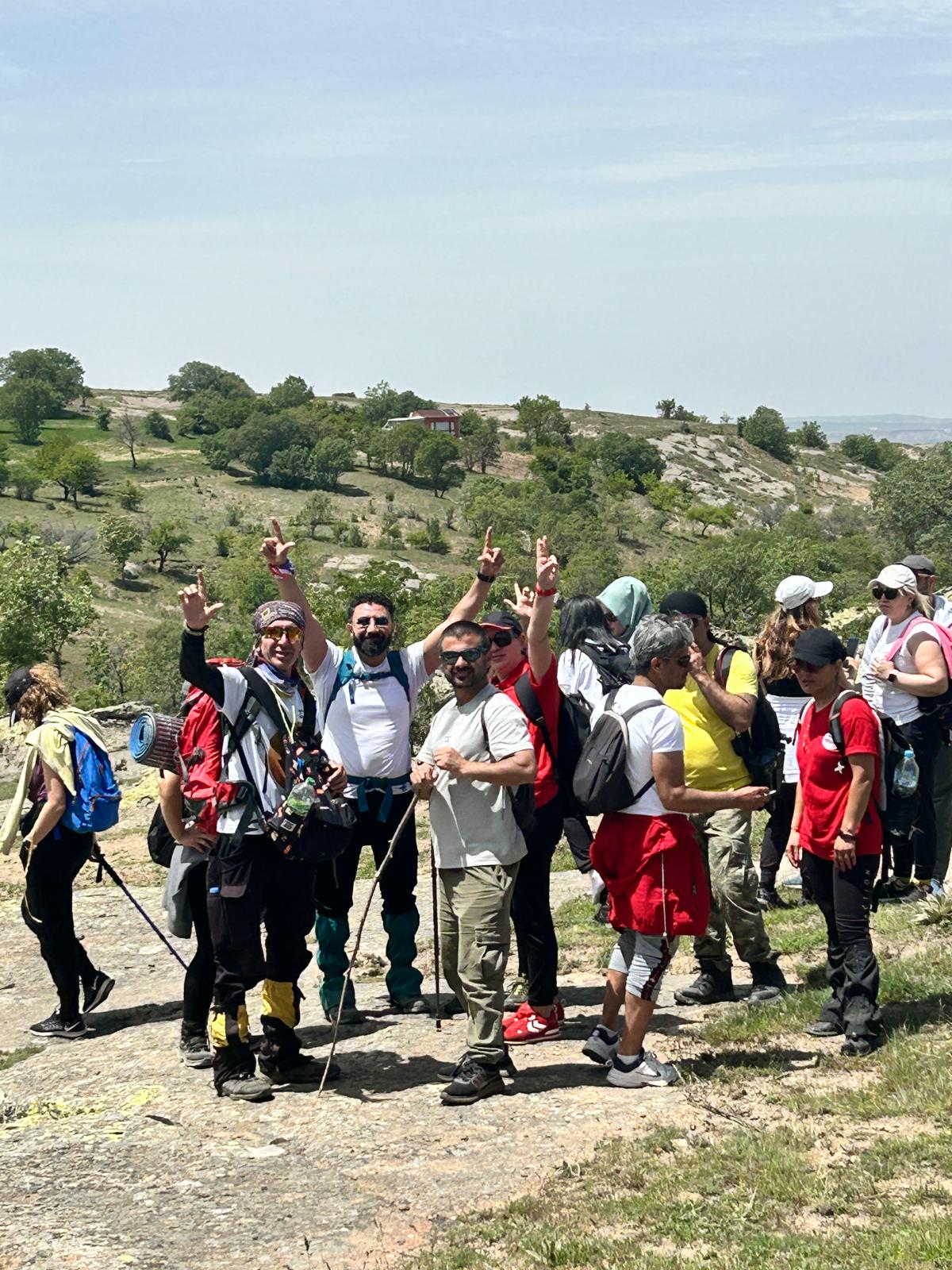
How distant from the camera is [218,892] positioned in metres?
6.08

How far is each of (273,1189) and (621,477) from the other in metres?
127

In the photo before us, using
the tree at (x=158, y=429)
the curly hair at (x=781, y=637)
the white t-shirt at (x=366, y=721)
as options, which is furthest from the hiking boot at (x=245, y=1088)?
the tree at (x=158, y=429)

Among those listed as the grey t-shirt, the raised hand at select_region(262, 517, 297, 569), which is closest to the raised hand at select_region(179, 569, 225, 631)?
the raised hand at select_region(262, 517, 297, 569)

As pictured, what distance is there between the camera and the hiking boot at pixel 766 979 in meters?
7.11

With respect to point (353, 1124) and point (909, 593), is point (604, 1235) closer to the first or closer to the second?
point (353, 1124)

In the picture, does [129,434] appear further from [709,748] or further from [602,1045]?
[602,1045]

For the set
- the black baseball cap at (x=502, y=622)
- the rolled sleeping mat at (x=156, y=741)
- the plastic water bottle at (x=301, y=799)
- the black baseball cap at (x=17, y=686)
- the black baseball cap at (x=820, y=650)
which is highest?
the black baseball cap at (x=502, y=622)

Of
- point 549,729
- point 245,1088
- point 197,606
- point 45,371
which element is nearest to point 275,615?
point 197,606

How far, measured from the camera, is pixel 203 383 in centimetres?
17775

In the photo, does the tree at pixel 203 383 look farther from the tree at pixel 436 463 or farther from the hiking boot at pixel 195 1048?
the hiking boot at pixel 195 1048

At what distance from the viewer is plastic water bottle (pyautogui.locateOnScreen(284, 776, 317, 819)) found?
19.7ft

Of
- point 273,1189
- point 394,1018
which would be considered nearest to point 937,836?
point 394,1018

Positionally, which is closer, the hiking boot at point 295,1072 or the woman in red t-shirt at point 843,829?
the woman in red t-shirt at point 843,829

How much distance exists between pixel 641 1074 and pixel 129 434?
130 metres
